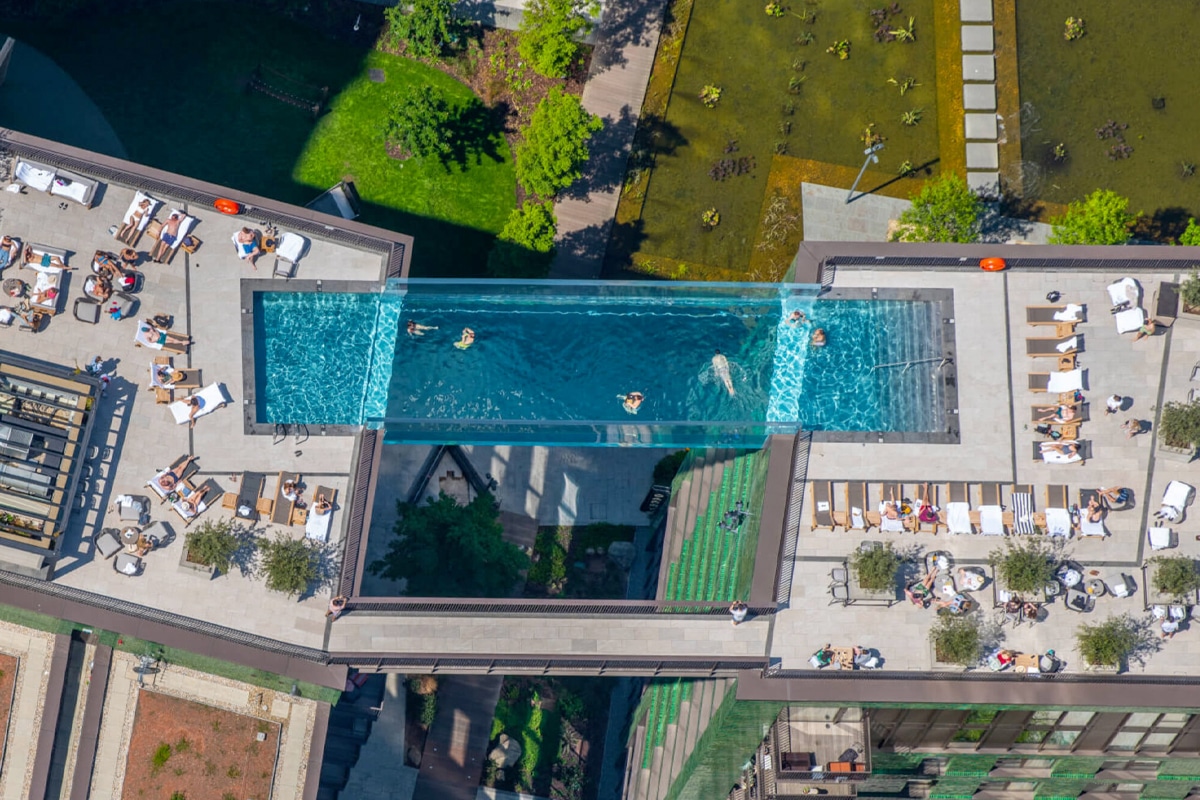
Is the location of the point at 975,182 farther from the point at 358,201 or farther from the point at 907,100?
the point at 358,201

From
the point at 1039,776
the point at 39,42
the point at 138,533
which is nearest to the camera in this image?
the point at 138,533

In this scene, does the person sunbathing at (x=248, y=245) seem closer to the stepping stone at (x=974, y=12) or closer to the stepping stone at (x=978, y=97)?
the stepping stone at (x=978, y=97)

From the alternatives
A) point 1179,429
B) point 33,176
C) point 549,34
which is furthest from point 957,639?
point 33,176

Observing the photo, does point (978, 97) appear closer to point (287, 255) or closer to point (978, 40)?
point (978, 40)

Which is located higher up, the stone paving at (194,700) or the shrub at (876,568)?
the shrub at (876,568)

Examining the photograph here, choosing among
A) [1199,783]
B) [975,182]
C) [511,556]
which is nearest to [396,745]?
[511,556]

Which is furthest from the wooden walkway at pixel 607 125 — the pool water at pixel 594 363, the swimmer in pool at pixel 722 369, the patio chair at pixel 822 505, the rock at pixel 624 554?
the patio chair at pixel 822 505

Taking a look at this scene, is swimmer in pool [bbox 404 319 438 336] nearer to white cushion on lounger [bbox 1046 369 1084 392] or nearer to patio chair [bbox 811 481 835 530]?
patio chair [bbox 811 481 835 530]
